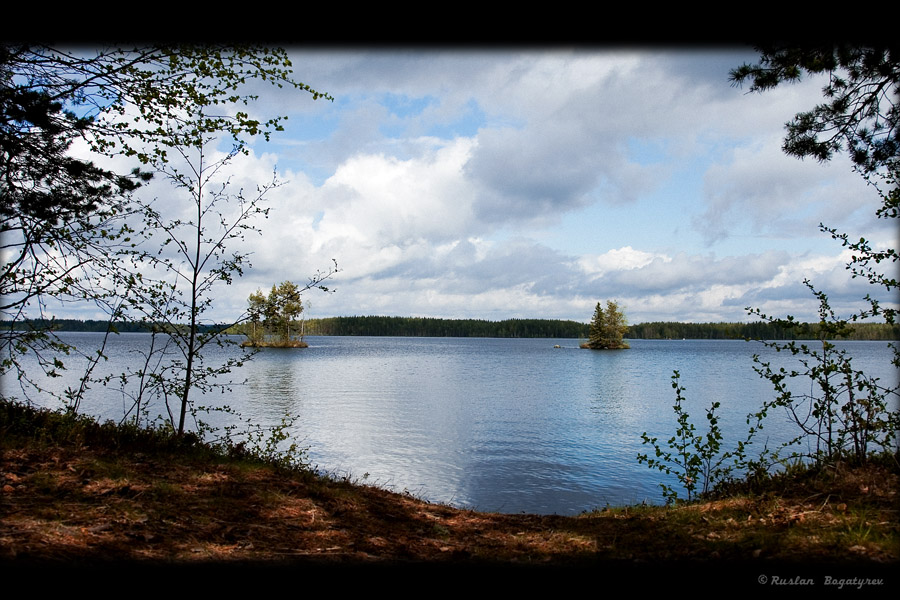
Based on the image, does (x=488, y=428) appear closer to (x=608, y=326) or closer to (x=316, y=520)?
(x=316, y=520)

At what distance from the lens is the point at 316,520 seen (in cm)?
542

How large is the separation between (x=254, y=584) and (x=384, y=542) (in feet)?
7.71

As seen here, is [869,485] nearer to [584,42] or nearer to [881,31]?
[881,31]

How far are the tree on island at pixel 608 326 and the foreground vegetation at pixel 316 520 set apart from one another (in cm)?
11770

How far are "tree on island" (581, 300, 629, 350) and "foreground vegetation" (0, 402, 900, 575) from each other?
117696 mm

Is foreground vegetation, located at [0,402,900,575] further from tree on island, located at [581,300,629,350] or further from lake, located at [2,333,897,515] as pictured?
tree on island, located at [581,300,629,350]

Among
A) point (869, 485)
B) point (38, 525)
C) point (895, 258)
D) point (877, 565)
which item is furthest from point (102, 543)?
point (895, 258)

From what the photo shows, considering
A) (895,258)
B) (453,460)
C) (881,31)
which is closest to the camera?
(881,31)

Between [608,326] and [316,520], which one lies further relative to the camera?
[608,326]

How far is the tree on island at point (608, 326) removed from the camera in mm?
120669

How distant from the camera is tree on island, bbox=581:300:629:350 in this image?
120669 mm

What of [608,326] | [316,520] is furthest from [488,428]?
[608,326]

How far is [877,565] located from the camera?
11.3ft

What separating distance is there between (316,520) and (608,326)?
123 meters
